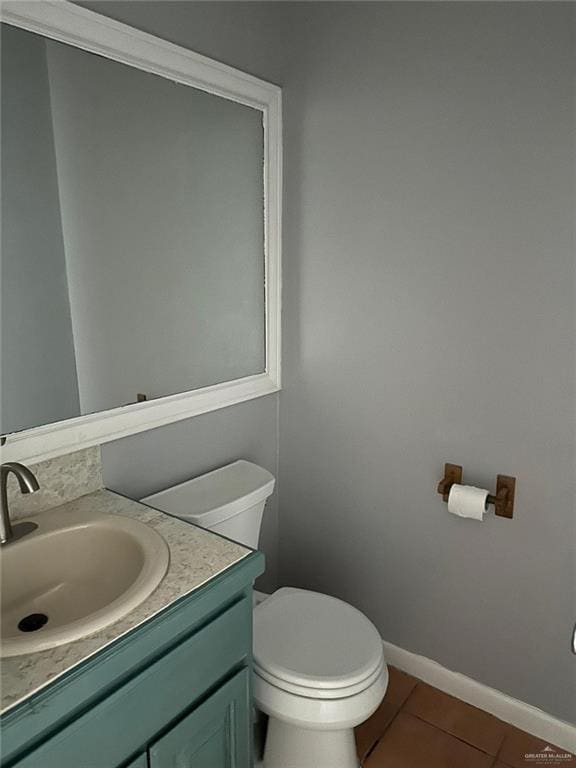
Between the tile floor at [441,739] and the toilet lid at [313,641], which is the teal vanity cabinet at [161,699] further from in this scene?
the tile floor at [441,739]

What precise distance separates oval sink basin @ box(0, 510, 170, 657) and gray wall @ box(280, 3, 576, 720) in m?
0.91

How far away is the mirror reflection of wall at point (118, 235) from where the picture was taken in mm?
1405

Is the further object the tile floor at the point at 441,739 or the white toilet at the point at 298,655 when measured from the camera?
the tile floor at the point at 441,739

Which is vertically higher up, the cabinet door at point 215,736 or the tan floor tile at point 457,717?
the cabinet door at point 215,736

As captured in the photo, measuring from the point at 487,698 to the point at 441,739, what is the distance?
0.20 meters

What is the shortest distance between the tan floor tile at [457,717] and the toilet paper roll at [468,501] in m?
0.69

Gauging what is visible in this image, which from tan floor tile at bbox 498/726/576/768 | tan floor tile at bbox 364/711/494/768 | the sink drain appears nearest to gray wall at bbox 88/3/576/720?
tan floor tile at bbox 498/726/576/768

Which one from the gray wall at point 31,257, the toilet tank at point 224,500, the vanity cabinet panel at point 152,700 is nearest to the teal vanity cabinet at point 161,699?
the vanity cabinet panel at point 152,700

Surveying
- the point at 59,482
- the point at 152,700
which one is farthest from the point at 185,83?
the point at 152,700

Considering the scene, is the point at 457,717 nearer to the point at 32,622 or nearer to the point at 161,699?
the point at 161,699

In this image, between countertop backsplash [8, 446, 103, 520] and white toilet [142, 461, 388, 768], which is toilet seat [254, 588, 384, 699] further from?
countertop backsplash [8, 446, 103, 520]

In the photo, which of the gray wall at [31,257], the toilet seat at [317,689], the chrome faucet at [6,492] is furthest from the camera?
the toilet seat at [317,689]

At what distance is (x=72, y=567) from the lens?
53.8 inches

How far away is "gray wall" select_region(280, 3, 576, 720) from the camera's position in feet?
5.13
